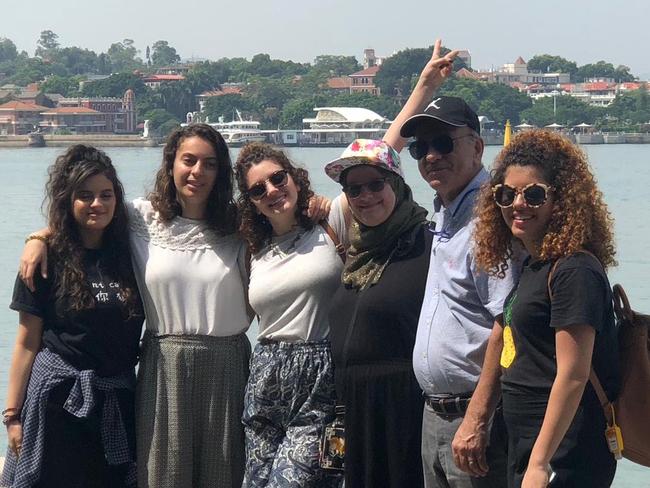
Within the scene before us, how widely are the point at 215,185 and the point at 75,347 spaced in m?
0.63

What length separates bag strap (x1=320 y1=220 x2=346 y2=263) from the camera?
347 centimetres

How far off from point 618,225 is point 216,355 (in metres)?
23.7

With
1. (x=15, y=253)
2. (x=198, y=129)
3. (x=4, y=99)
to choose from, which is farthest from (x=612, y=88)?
(x=198, y=129)

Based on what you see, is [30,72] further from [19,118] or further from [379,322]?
[379,322]

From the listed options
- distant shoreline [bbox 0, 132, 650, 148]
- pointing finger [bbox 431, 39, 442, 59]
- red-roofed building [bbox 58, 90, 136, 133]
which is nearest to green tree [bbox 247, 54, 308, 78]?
red-roofed building [bbox 58, 90, 136, 133]

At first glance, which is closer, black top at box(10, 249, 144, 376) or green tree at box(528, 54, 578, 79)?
black top at box(10, 249, 144, 376)

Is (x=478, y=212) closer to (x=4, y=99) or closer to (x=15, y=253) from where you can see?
(x=15, y=253)

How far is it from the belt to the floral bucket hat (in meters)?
0.63

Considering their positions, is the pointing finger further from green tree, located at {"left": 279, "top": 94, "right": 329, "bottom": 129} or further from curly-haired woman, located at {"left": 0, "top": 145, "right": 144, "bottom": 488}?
green tree, located at {"left": 279, "top": 94, "right": 329, "bottom": 129}

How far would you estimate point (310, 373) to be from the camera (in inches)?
133

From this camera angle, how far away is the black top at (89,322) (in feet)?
11.5

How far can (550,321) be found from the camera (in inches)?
105

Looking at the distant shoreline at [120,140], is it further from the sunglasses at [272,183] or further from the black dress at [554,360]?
the black dress at [554,360]

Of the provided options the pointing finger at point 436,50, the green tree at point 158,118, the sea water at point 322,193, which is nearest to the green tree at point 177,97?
the green tree at point 158,118
